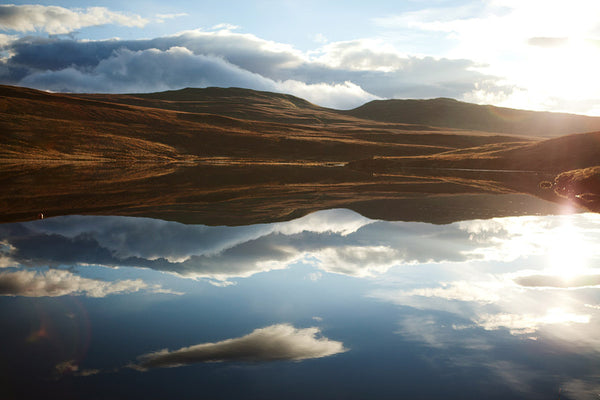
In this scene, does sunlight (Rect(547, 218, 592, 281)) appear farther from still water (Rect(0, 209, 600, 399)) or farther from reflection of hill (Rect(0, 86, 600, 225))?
reflection of hill (Rect(0, 86, 600, 225))

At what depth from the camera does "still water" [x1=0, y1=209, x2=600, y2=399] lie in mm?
8422

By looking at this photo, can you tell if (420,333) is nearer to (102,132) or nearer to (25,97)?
(102,132)

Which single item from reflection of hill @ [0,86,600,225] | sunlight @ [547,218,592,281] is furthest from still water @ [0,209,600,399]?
reflection of hill @ [0,86,600,225]

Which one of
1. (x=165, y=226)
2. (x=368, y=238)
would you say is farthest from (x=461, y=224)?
(x=165, y=226)

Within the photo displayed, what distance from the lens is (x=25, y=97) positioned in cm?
15038

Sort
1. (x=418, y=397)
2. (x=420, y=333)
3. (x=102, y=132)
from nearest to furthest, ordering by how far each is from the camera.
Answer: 1. (x=418, y=397)
2. (x=420, y=333)
3. (x=102, y=132)

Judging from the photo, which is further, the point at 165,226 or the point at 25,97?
the point at 25,97

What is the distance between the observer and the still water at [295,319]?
8.42 metres

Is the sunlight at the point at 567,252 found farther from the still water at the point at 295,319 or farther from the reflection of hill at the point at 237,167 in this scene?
the reflection of hill at the point at 237,167

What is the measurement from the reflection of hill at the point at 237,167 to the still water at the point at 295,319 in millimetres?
9680

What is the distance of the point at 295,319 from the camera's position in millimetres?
11273

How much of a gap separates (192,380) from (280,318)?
329 cm

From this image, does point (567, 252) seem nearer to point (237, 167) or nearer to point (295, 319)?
point (295, 319)

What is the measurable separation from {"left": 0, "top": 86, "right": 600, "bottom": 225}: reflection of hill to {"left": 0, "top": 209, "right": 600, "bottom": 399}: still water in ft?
31.8
